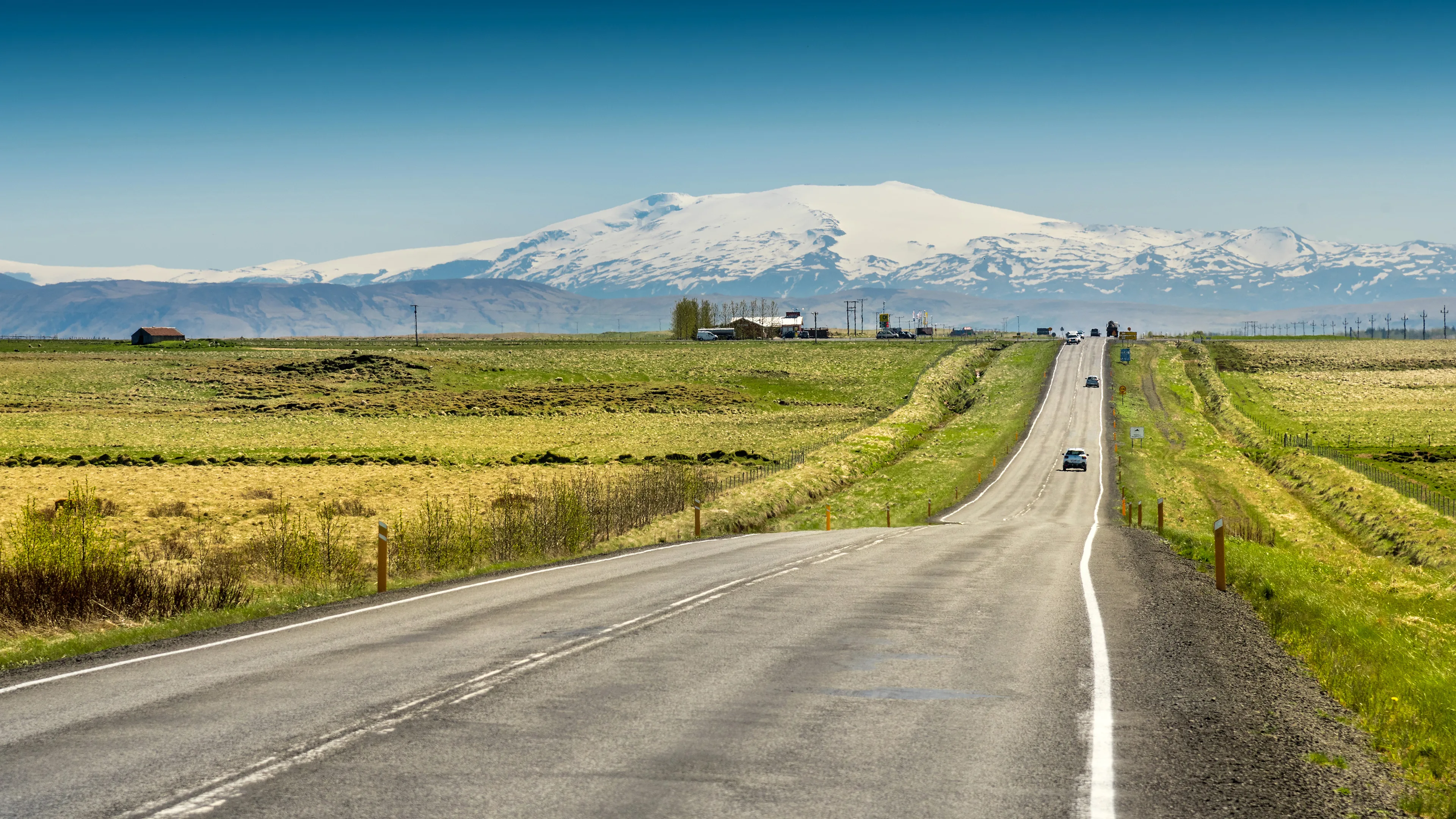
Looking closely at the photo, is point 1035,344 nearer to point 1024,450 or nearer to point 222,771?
point 1024,450

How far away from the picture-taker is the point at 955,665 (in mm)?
12141

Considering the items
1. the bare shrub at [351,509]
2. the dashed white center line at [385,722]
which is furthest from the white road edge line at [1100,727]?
the bare shrub at [351,509]

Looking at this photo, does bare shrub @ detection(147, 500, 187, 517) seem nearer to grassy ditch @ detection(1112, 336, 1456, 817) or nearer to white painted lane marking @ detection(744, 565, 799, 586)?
white painted lane marking @ detection(744, 565, 799, 586)

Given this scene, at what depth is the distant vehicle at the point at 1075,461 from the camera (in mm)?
69688

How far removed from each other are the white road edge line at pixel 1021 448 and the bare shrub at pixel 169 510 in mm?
26440

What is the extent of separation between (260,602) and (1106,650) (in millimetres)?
11936

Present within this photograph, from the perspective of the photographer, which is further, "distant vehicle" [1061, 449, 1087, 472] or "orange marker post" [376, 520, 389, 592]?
"distant vehicle" [1061, 449, 1087, 472]

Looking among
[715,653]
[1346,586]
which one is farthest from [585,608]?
[1346,586]

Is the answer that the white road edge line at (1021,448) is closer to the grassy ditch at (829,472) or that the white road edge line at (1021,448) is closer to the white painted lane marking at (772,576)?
the grassy ditch at (829,472)

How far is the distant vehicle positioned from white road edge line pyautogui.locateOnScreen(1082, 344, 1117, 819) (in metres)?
53.4

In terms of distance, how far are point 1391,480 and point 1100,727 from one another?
54712 mm

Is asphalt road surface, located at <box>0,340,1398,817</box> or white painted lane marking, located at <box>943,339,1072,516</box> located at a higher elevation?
asphalt road surface, located at <box>0,340,1398,817</box>

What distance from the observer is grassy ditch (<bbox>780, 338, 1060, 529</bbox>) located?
49625 millimetres

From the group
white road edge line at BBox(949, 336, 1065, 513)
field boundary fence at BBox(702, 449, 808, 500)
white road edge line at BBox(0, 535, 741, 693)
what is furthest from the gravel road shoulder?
field boundary fence at BBox(702, 449, 808, 500)
